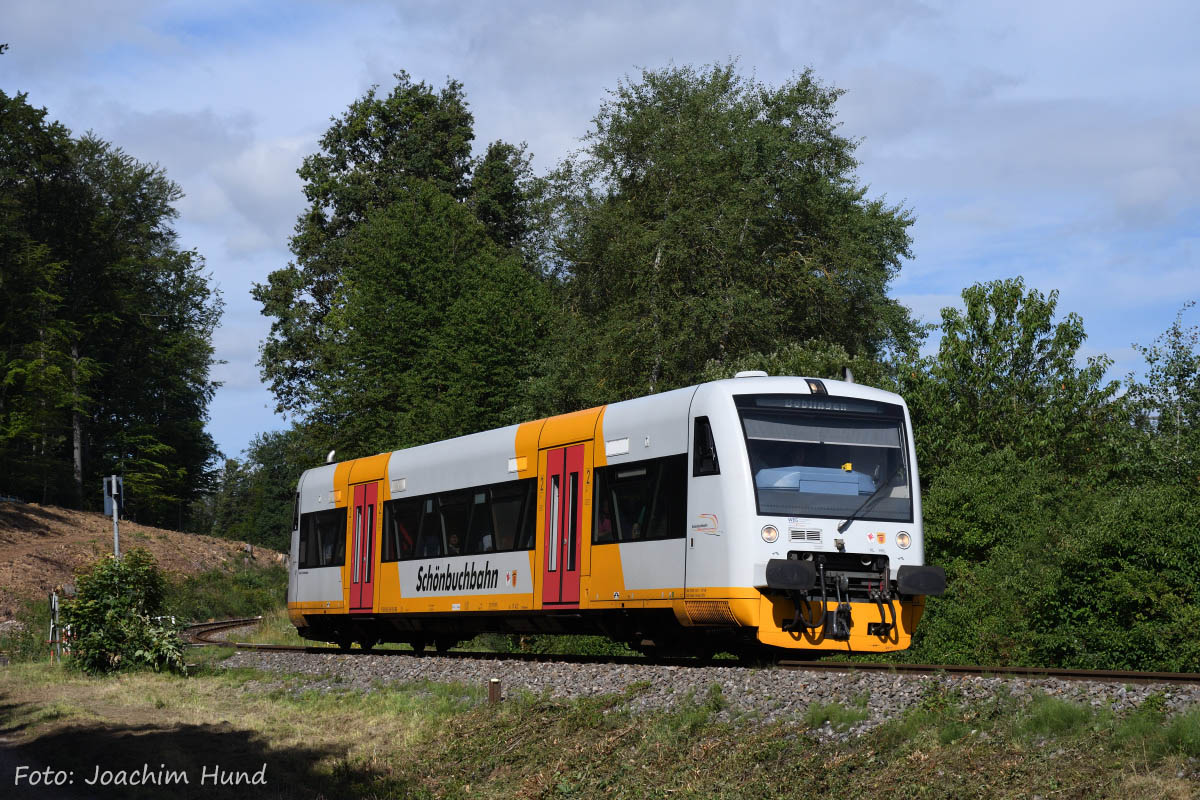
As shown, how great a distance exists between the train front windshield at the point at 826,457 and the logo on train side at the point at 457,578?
544cm

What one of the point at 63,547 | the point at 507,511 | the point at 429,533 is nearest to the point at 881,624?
the point at 507,511

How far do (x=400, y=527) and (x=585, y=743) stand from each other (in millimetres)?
10402

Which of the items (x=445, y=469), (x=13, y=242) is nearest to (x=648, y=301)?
(x=445, y=469)

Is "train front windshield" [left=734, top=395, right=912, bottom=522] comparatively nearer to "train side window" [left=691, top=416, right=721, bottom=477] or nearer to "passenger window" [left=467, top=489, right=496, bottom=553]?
"train side window" [left=691, top=416, right=721, bottom=477]

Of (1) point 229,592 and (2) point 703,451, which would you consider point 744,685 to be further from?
(1) point 229,592

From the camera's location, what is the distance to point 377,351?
44281 millimetres

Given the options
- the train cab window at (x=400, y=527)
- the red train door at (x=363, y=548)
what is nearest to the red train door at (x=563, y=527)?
the train cab window at (x=400, y=527)

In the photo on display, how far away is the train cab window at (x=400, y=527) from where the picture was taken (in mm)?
21078

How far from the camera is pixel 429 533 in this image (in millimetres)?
20578

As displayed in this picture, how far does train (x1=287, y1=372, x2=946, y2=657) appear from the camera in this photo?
14172 mm

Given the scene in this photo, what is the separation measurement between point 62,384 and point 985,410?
118 ft

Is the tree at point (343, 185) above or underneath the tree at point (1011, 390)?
above

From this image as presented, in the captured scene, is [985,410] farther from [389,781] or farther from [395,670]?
[389,781]

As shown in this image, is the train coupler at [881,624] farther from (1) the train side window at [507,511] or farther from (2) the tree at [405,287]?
(2) the tree at [405,287]
